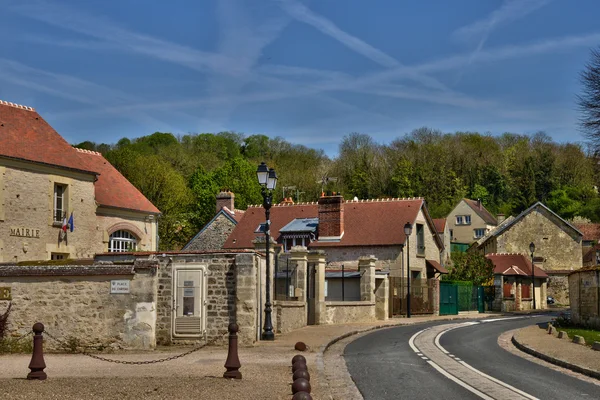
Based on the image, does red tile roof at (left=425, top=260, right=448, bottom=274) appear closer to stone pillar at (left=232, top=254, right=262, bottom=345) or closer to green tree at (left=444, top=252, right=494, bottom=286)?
green tree at (left=444, top=252, right=494, bottom=286)

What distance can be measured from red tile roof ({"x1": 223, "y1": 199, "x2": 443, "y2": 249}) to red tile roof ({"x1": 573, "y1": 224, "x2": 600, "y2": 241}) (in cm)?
2623

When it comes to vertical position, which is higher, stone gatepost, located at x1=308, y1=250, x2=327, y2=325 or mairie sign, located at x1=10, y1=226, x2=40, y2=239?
mairie sign, located at x1=10, y1=226, x2=40, y2=239

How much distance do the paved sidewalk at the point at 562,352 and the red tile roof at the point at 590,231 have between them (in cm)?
4324

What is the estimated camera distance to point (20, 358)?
16641 millimetres

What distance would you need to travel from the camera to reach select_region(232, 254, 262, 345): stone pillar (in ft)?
62.4

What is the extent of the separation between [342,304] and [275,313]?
7546mm

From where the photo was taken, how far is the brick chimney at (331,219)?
43.4 metres

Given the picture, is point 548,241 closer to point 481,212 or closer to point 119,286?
point 481,212

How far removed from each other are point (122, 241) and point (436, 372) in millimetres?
21988

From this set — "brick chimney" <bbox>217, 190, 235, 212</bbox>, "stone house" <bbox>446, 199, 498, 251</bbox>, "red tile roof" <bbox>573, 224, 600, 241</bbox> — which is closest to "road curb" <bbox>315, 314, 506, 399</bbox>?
"brick chimney" <bbox>217, 190, 235, 212</bbox>

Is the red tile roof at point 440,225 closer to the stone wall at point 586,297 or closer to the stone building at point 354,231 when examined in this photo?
the stone building at point 354,231

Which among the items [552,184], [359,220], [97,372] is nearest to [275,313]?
[97,372]

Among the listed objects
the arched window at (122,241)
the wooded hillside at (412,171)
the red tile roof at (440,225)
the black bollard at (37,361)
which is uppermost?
the wooded hillside at (412,171)

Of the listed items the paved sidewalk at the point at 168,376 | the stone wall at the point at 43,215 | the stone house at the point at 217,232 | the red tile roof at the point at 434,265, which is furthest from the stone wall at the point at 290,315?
the stone house at the point at 217,232
